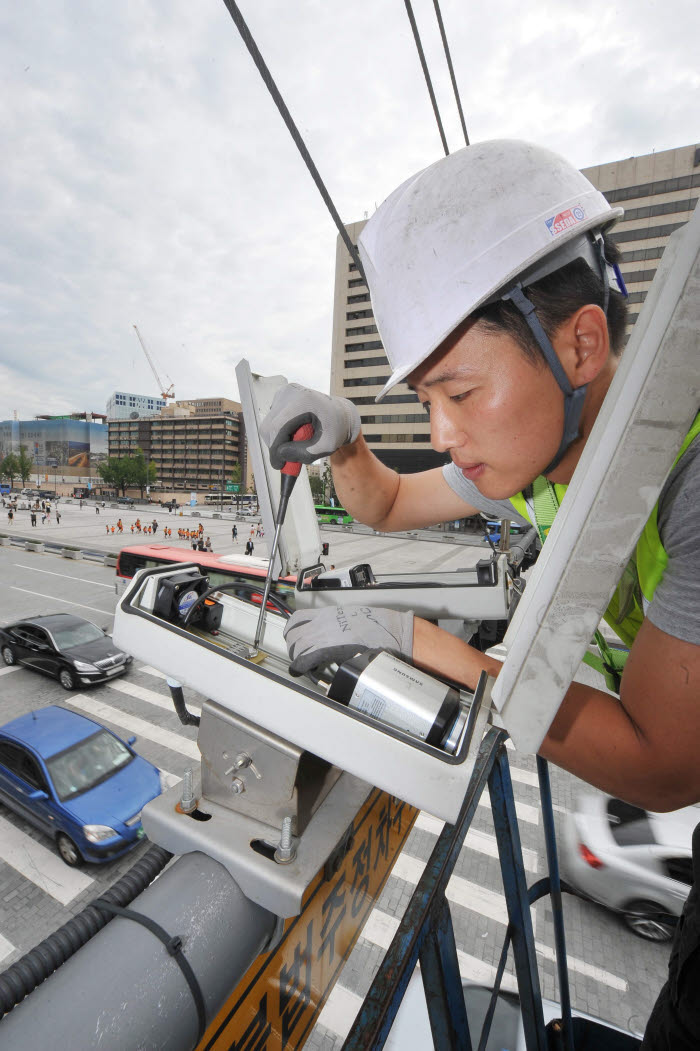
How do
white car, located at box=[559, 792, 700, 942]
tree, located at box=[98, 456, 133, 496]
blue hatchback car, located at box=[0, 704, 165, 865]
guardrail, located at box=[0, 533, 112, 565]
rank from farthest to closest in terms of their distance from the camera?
tree, located at box=[98, 456, 133, 496], guardrail, located at box=[0, 533, 112, 565], blue hatchback car, located at box=[0, 704, 165, 865], white car, located at box=[559, 792, 700, 942]

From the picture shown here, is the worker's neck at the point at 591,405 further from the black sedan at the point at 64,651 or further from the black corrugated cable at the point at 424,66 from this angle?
the black sedan at the point at 64,651

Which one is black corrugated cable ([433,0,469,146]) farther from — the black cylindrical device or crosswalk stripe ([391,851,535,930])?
crosswalk stripe ([391,851,535,930])

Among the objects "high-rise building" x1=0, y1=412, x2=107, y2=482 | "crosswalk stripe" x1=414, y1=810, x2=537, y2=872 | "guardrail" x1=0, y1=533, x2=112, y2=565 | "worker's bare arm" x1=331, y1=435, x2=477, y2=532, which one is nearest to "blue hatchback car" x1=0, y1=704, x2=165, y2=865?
"crosswalk stripe" x1=414, y1=810, x2=537, y2=872

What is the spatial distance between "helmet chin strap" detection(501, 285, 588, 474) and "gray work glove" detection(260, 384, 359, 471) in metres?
0.80

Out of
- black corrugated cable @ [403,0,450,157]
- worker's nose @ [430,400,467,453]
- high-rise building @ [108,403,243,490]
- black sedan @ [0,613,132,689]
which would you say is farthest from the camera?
high-rise building @ [108,403,243,490]

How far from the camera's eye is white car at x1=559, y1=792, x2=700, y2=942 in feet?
12.7

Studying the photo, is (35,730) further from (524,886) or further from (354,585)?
(524,886)

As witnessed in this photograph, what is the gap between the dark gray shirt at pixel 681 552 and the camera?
74 centimetres

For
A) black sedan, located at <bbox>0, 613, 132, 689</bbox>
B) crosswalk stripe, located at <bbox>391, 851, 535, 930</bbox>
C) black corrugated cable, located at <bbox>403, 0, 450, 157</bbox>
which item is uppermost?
black corrugated cable, located at <bbox>403, 0, 450, 157</bbox>

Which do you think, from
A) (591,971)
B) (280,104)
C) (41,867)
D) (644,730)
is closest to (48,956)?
(644,730)

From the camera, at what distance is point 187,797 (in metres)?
0.99

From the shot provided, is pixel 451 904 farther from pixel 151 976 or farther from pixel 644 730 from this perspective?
pixel 151 976

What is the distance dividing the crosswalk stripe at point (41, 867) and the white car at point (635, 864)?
190 inches

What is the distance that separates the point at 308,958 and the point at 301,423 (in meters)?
1.42
